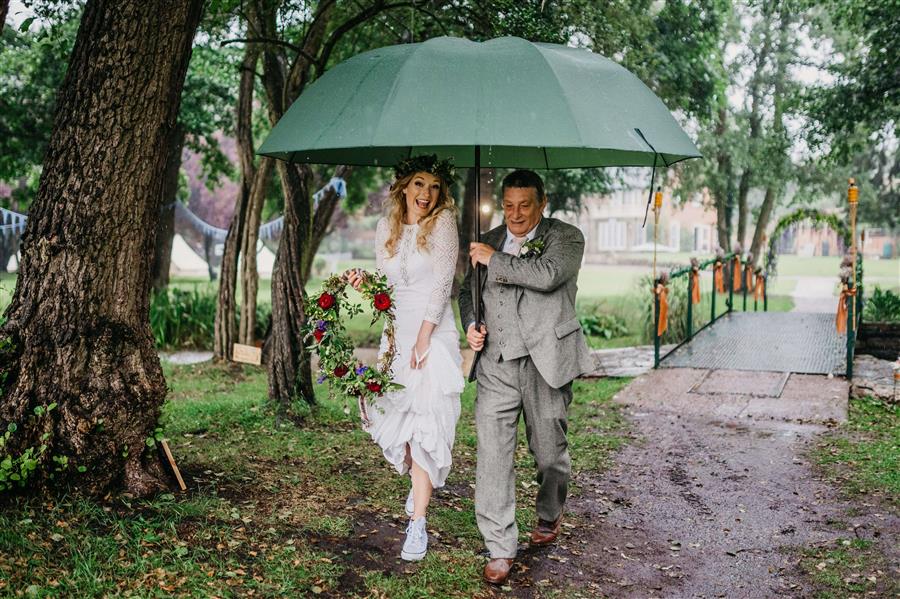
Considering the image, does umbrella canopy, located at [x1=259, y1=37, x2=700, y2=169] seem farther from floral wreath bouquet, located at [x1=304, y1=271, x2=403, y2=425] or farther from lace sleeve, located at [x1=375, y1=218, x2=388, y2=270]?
floral wreath bouquet, located at [x1=304, y1=271, x2=403, y2=425]

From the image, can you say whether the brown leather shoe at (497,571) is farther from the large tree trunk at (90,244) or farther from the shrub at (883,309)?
the shrub at (883,309)

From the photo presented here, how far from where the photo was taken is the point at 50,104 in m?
15.8

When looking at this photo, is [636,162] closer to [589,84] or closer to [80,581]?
[589,84]

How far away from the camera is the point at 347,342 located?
15.4 feet

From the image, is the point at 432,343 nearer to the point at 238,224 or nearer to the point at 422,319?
the point at 422,319

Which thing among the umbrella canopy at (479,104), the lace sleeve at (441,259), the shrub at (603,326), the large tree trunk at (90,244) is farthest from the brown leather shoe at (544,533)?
the shrub at (603,326)

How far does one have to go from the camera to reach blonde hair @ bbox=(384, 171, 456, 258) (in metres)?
4.40

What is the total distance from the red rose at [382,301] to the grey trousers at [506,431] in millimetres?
578

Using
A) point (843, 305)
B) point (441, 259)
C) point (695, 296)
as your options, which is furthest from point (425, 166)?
point (695, 296)

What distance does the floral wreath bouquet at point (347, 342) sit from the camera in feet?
14.7

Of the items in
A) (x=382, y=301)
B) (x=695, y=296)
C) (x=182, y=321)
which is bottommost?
(x=182, y=321)

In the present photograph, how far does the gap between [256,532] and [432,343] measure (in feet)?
4.58

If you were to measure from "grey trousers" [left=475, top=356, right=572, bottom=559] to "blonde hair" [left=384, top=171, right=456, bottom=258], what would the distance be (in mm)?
739

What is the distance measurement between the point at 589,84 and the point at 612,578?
254cm
